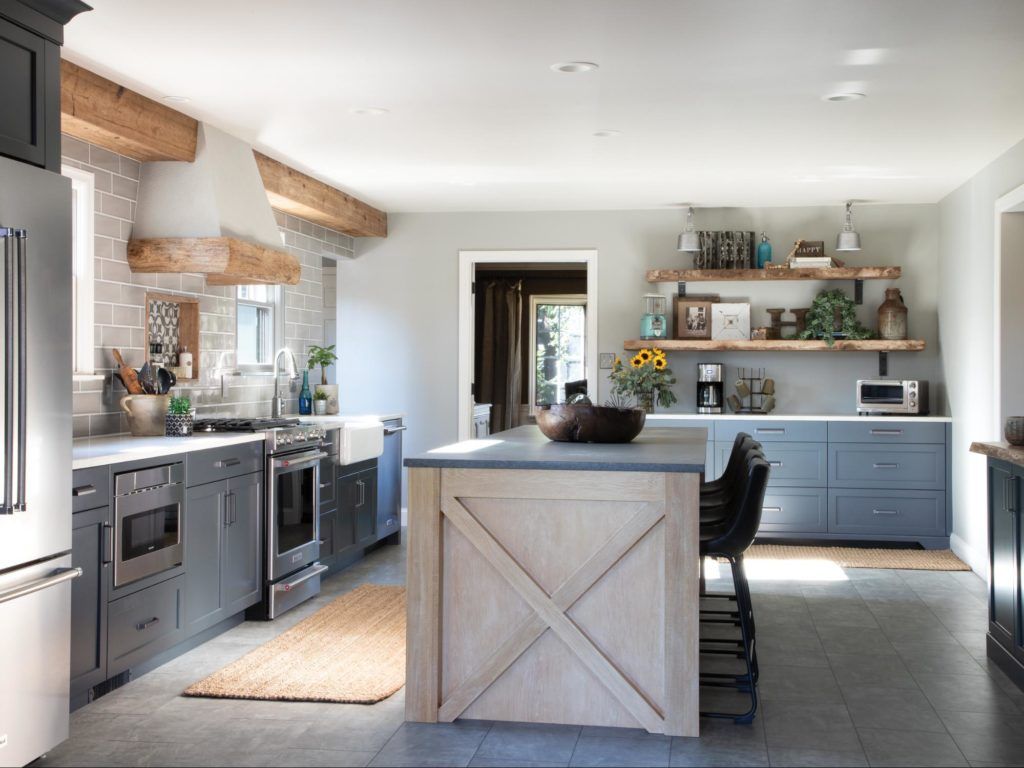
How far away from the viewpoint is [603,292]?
306 inches

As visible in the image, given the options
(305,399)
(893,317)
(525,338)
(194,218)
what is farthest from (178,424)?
(525,338)

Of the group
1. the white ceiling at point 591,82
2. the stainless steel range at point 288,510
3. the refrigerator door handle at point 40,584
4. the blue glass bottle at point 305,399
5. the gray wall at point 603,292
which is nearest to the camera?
the refrigerator door handle at point 40,584

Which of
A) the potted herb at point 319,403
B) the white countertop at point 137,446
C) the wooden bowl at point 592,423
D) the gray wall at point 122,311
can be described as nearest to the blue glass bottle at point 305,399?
the potted herb at point 319,403

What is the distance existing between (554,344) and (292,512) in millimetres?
6508

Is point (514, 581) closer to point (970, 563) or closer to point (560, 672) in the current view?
point (560, 672)

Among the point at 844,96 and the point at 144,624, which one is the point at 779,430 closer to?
the point at 844,96

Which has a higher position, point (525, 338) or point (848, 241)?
point (848, 241)

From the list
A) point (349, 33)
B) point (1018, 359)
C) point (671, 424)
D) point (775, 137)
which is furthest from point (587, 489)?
point (671, 424)

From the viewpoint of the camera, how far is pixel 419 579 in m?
3.43

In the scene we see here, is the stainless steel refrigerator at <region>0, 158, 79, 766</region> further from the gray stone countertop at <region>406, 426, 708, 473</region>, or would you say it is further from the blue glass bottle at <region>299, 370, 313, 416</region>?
the blue glass bottle at <region>299, 370, 313, 416</region>

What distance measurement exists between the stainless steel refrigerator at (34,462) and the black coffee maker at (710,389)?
5122 mm

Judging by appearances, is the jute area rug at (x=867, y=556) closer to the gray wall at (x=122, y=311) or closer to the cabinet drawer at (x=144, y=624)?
the gray wall at (x=122, y=311)

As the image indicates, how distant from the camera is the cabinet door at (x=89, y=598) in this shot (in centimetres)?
355

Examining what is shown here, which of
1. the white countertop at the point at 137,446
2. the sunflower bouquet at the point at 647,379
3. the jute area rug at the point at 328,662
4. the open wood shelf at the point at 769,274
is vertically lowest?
the jute area rug at the point at 328,662
